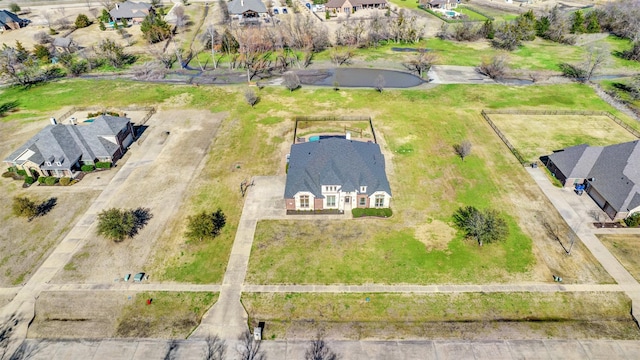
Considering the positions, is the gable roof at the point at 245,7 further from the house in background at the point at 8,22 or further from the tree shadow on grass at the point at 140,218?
the tree shadow on grass at the point at 140,218

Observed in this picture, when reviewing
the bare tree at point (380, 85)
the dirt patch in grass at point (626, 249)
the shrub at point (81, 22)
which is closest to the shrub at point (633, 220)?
the dirt patch in grass at point (626, 249)

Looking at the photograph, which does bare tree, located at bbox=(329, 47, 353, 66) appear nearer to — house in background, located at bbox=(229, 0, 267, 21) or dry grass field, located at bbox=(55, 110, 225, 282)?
house in background, located at bbox=(229, 0, 267, 21)

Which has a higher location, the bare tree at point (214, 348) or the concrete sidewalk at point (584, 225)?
the concrete sidewalk at point (584, 225)

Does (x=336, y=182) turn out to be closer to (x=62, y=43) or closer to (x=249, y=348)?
(x=249, y=348)

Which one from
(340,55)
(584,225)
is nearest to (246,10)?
(340,55)

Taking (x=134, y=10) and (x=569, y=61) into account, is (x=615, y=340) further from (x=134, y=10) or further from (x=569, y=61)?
(x=134, y=10)
